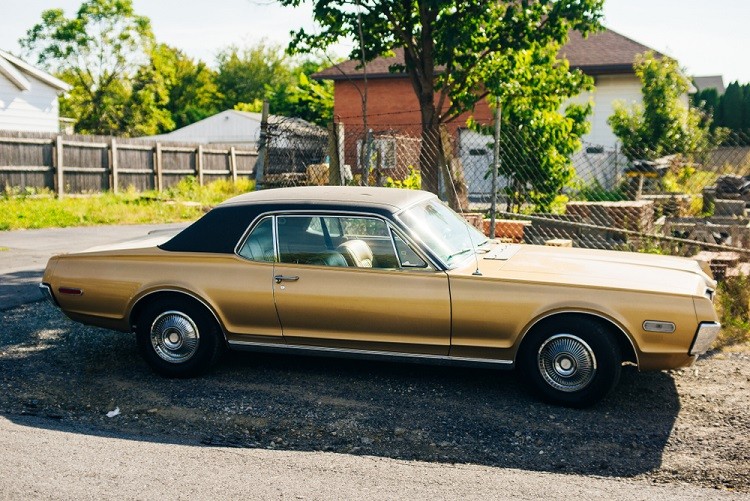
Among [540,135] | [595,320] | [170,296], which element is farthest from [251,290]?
[540,135]

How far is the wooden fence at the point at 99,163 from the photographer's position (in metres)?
21.1

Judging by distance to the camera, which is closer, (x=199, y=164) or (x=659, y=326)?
(x=659, y=326)

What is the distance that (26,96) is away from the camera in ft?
95.2

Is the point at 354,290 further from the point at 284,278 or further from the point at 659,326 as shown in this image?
the point at 659,326

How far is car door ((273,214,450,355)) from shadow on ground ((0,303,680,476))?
16.7 inches

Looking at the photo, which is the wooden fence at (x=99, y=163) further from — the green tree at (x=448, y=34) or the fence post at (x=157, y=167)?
the green tree at (x=448, y=34)

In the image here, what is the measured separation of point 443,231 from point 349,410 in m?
1.55

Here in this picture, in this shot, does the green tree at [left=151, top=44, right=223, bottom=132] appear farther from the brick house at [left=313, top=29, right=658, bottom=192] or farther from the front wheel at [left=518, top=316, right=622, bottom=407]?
the front wheel at [left=518, top=316, right=622, bottom=407]

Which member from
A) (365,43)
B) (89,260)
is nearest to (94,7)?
(365,43)

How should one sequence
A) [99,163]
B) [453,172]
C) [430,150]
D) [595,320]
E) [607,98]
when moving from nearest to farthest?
1. [595,320]
2. [453,172]
3. [430,150]
4. [99,163]
5. [607,98]

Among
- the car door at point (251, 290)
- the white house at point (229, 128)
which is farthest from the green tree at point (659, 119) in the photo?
the white house at point (229, 128)

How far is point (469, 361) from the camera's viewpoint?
565 cm

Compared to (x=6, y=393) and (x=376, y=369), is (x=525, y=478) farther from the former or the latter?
(x=6, y=393)

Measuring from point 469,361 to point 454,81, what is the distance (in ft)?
24.4
